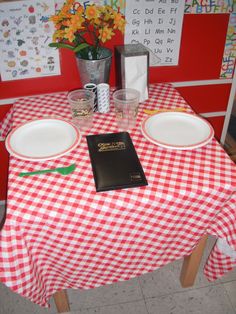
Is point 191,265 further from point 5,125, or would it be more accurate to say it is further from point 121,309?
point 5,125

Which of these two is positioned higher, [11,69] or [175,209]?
[11,69]

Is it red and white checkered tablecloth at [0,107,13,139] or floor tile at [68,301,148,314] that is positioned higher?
red and white checkered tablecloth at [0,107,13,139]

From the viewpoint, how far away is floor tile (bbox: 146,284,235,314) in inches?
59.2

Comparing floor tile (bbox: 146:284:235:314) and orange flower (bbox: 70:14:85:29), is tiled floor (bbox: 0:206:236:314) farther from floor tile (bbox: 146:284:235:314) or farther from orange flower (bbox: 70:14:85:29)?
orange flower (bbox: 70:14:85:29)

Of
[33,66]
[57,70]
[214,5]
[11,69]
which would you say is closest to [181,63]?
[214,5]

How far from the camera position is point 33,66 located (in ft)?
5.14

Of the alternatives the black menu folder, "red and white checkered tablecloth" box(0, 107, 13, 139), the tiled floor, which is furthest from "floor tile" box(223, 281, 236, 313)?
"red and white checkered tablecloth" box(0, 107, 13, 139)

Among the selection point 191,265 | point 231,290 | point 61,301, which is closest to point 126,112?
point 191,265

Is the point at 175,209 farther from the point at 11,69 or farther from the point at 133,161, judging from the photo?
the point at 11,69

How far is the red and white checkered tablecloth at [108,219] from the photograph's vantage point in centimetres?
98

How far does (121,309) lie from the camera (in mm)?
1505

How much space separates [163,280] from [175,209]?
0.76 m

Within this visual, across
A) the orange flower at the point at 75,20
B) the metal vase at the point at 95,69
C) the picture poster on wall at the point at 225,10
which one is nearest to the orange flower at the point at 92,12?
the orange flower at the point at 75,20

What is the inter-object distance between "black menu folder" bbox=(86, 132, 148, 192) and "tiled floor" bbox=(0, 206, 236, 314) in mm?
800
